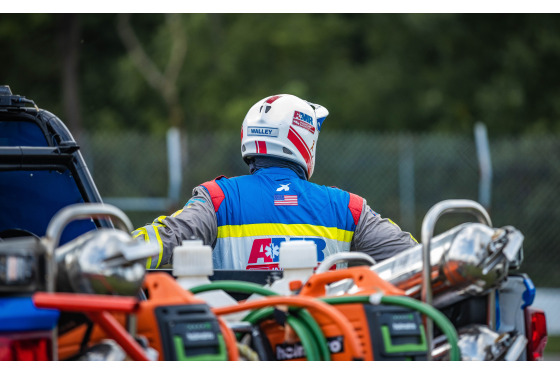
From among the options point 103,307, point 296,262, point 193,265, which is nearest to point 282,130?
point 296,262

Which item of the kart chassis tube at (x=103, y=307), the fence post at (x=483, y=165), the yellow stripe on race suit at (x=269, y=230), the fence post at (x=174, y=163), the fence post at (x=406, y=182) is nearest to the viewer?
the kart chassis tube at (x=103, y=307)

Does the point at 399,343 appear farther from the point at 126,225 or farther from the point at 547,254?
the point at 547,254

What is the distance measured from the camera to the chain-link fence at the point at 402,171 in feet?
41.8

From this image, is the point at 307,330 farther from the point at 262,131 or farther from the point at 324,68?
the point at 324,68

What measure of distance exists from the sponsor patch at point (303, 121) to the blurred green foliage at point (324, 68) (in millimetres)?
15468

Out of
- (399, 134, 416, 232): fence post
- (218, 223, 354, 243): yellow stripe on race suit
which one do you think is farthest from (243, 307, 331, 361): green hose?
(399, 134, 416, 232): fence post

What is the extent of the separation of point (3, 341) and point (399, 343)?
1075mm

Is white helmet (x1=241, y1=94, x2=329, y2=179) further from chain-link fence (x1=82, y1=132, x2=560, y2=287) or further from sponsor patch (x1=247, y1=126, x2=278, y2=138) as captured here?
chain-link fence (x1=82, y1=132, x2=560, y2=287)

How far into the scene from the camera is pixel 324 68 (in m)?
23.4

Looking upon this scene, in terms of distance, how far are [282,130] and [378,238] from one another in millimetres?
703

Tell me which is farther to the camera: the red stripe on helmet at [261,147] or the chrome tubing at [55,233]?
the red stripe on helmet at [261,147]

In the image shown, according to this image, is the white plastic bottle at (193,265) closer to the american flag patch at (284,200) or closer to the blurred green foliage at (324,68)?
the american flag patch at (284,200)

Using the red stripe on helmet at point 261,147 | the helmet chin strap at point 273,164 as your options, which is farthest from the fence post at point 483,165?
the red stripe on helmet at point 261,147

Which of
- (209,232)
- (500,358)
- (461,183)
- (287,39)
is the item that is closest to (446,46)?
(287,39)
